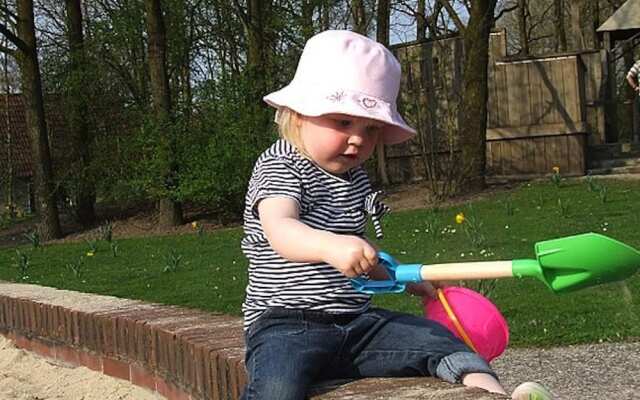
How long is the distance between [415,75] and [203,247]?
732 cm

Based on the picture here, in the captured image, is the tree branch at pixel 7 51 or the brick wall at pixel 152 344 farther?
the tree branch at pixel 7 51

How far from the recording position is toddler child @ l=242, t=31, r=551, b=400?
A: 2449mm

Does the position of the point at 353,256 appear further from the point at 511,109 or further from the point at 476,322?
the point at 511,109

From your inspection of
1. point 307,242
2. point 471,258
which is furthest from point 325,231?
→ point 471,258

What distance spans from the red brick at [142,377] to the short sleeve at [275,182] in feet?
5.44

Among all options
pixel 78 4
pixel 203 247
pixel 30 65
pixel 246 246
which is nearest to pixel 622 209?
pixel 203 247

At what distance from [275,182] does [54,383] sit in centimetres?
249

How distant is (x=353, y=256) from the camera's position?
2127mm

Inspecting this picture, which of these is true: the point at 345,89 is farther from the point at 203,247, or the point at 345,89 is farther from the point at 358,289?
the point at 203,247

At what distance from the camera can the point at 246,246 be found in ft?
8.80

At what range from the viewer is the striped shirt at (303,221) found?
8.31 feet

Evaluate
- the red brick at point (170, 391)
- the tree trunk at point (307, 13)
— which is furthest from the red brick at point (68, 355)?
the tree trunk at point (307, 13)

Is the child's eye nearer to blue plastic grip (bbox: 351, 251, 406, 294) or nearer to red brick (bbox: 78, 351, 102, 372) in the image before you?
blue plastic grip (bbox: 351, 251, 406, 294)

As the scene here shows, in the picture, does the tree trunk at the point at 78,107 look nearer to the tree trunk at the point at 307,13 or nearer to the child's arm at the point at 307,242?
the tree trunk at the point at 307,13
